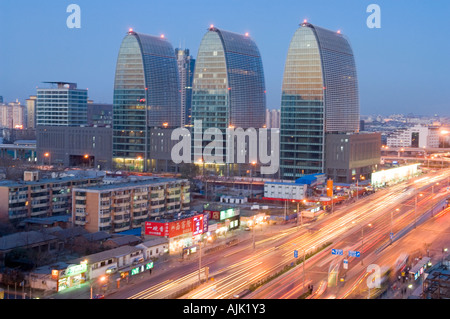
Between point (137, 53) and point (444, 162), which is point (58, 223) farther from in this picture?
point (444, 162)

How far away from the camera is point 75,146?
129 ft

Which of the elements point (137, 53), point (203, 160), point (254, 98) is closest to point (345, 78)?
point (254, 98)

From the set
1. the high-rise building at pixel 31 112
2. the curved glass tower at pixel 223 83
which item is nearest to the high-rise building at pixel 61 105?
the curved glass tower at pixel 223 83

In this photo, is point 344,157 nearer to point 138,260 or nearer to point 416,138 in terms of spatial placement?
point 138,260

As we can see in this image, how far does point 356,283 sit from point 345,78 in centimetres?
2350

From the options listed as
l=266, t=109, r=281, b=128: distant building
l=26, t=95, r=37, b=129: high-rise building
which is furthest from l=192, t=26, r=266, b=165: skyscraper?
l=266, t=109, r=281, b=128: distant building

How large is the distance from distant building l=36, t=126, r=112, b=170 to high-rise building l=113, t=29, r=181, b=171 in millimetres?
1072

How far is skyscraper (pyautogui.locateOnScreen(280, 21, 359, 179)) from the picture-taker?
31.7m

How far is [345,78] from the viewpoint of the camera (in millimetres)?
33344

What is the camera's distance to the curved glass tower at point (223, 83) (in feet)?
116

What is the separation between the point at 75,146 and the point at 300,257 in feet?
93.6

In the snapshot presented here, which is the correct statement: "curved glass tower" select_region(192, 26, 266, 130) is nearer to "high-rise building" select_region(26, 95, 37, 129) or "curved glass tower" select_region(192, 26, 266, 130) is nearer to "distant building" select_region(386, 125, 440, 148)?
"distant building" select_region(386, 125, 440, 148)
